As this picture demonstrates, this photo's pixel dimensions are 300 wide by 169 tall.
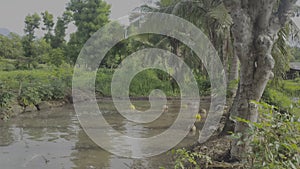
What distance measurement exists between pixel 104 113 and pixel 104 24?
13800 mm

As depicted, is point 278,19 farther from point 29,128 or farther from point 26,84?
point 26,84

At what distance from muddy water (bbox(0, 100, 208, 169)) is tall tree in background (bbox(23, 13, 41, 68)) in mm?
12626

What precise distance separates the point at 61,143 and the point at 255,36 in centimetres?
477

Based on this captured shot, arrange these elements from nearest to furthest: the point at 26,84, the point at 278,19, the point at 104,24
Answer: the point at 278,19 → the point at 26,84 → the point at 104,24

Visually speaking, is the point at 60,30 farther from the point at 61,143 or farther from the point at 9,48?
the point at 61,143

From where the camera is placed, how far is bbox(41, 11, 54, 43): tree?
25438mm

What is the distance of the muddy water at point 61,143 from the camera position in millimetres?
5594

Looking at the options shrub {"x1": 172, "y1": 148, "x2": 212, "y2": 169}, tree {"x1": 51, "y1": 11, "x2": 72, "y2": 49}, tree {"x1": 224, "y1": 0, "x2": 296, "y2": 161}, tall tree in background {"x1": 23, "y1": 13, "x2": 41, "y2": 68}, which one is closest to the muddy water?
shrub {"x1": 172, "y1": 148, "x2": 212, "y2": 169}

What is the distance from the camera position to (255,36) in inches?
172

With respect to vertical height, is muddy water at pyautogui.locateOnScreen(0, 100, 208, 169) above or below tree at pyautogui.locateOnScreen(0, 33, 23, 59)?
below

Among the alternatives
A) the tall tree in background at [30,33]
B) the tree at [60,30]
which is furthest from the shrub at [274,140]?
the tree at [60,30]

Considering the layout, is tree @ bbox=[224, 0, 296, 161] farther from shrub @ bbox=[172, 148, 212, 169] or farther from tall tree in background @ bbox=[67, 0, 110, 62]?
tall tree in background @ bbox=[67, 0, 110, 62]

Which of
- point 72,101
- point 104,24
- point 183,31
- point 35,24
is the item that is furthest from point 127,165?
point 35,24

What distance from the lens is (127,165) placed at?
5562 millimetres
